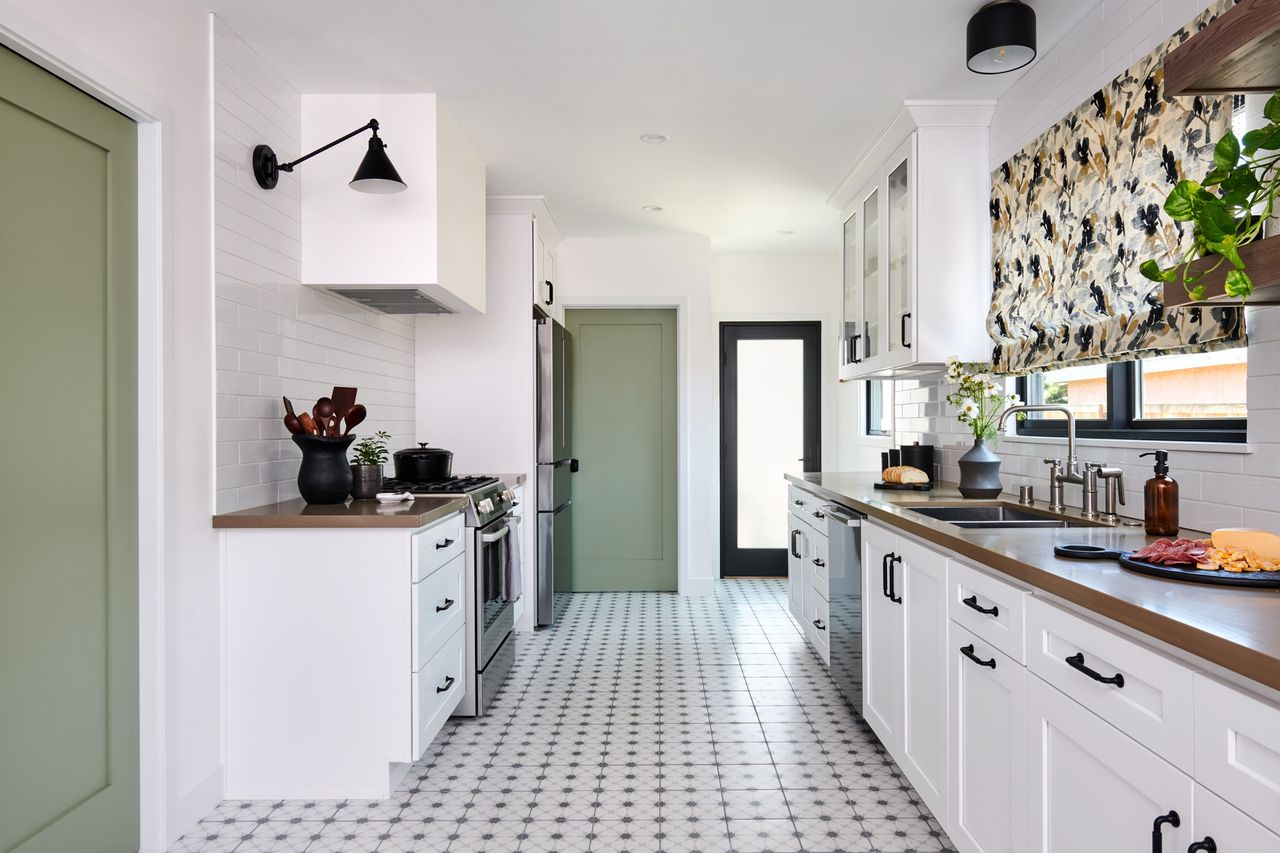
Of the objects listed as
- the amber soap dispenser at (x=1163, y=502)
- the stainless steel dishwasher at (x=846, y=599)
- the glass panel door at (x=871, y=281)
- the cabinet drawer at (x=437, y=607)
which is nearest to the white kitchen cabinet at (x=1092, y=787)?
the amber soap dispenser at (x=1163, y=502)

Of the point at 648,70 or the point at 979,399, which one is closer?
the point at 648,70

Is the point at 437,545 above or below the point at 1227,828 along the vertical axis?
above

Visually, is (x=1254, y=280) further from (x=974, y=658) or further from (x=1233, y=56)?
(x=974, y=658)

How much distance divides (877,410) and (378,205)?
4004mm

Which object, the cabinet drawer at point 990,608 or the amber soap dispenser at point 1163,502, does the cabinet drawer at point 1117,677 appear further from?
the amber soap dispenser at point 1163,502

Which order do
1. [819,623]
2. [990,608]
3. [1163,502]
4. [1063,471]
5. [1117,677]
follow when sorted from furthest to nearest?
[819,623], [1063,471], [1163,502], [990,608], [1117,677]

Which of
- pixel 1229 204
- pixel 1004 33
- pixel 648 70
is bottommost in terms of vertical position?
pixel 1229 204

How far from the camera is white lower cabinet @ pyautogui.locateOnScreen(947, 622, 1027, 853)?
167cm

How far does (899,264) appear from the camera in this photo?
3506 millimetres

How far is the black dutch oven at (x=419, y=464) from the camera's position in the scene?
3607mm

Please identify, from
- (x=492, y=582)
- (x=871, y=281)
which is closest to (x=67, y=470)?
(x=492, y=582)

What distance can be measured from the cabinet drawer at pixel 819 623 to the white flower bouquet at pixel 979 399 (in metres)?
0.96

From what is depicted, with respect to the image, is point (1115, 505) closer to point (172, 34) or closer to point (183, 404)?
point (183, 404)

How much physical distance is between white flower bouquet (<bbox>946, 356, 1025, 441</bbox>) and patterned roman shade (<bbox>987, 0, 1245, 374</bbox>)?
4.2 inches
